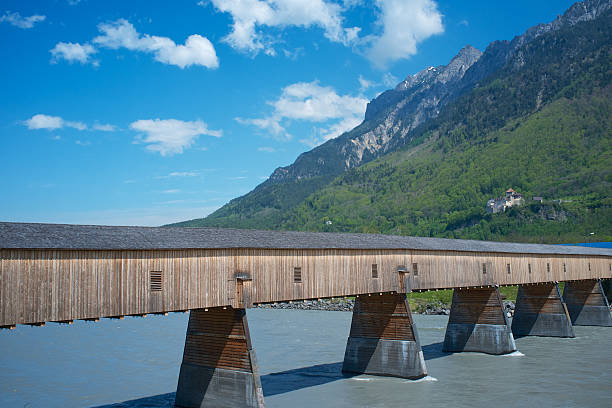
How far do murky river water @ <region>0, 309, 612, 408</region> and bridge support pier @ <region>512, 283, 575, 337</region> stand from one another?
1.56 meters

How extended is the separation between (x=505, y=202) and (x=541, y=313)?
96.0m

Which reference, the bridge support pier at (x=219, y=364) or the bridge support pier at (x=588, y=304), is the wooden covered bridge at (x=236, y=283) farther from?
the bridge support pier at (x=588, y=304)

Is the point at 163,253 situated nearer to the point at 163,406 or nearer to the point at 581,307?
the point at 163,406

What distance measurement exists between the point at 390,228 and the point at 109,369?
128 meters

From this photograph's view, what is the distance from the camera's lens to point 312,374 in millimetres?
30094

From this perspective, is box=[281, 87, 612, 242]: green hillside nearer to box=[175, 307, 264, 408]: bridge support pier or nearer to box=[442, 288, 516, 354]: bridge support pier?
box=[442, 288, 516, 354]: bridge support pier

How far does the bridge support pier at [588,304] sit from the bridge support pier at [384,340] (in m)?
29.8

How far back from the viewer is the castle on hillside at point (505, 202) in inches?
5221

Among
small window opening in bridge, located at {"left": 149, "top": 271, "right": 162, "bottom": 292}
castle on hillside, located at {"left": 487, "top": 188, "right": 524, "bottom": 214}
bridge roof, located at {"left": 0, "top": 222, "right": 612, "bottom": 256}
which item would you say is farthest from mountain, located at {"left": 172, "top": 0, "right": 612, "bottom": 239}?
small window opening in bridge, located at {"left": 149, "top": 271, "right": 162, "bottom": 292}

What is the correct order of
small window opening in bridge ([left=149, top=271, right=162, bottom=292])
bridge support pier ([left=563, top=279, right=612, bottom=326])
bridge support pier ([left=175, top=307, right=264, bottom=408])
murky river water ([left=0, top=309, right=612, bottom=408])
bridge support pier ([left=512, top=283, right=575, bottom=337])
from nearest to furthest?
small window opening in bridge ([left=149, top=271, right=162, bottom=292]), bridge support pier ([left=175, top=307, right=264, bottom=408]), murky river water ([left=0, top=309, right=612, bottom=408]), bridge support pier ([left=512, top=283, right=575, bottom=337]), bridge support pier ([left=563, top=279, right=612, bottom=326])

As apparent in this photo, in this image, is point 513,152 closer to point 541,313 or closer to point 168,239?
point 541,313

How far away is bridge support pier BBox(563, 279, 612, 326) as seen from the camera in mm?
49188

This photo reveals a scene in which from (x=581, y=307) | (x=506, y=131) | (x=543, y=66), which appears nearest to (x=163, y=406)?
(x=581, y=307)

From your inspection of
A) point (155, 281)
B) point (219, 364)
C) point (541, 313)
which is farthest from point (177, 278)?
point (541, 313)
